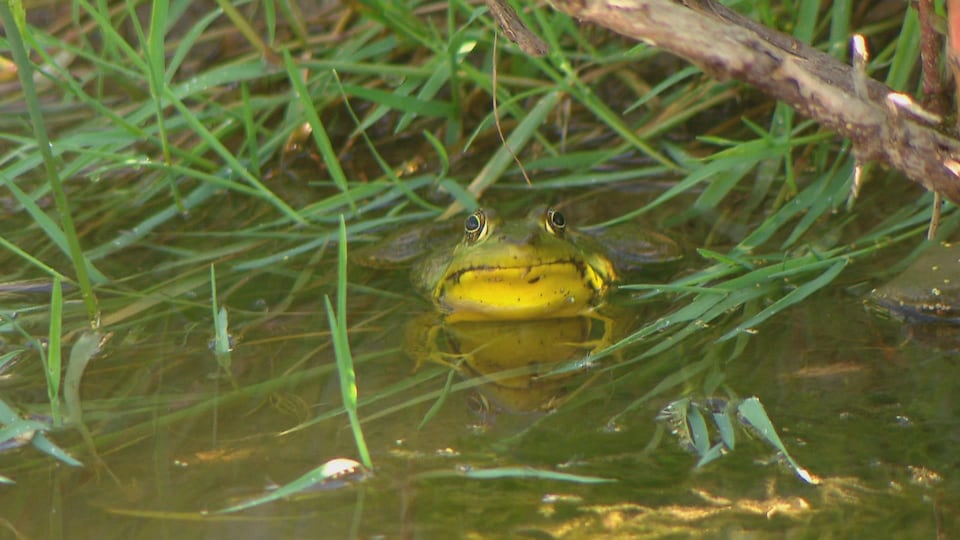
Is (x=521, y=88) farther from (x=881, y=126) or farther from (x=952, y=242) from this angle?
(x=881, y=126)

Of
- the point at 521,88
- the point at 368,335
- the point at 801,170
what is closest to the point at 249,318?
the point at 368,335

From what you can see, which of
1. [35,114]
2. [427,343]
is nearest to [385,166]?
[427,343]

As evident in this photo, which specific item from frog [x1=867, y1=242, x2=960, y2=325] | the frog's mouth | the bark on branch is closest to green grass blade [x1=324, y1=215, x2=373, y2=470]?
the bark on branch

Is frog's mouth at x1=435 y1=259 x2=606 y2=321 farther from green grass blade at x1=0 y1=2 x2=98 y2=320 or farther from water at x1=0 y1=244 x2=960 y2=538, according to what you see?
green grass blade at x1=0 y1=2 x2=98 y2=320

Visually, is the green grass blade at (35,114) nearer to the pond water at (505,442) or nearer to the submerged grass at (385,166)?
the submerged grass at (385,166)

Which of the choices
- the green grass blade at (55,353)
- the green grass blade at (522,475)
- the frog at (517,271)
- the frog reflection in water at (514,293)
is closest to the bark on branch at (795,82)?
the green grass blade at (522,475)
